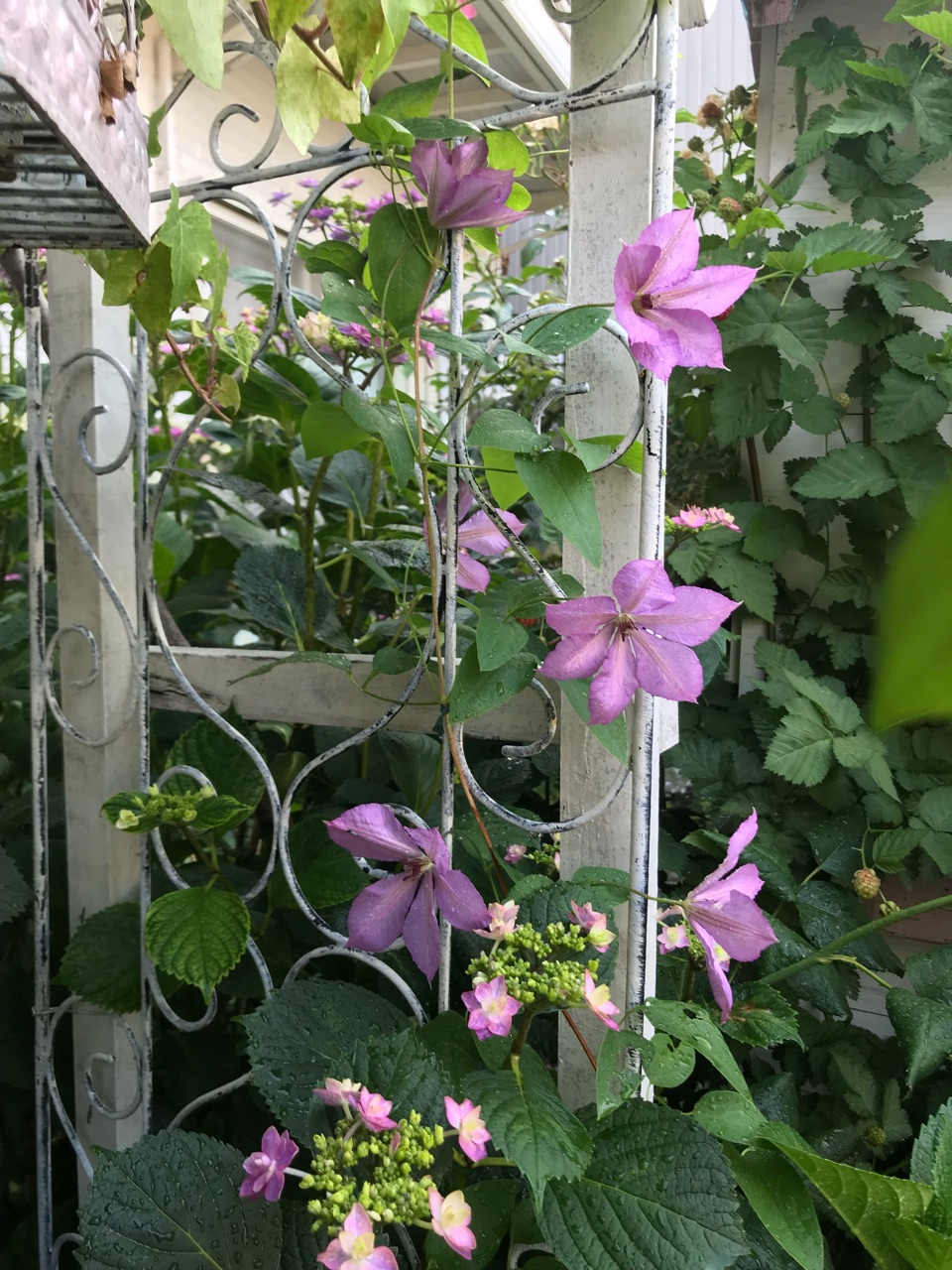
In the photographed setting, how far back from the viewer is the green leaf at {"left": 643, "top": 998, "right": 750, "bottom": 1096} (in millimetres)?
657

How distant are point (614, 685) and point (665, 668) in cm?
4

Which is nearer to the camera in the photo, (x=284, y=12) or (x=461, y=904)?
(x=284, y=12)

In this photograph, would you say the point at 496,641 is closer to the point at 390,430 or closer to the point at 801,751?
the point at 390,430

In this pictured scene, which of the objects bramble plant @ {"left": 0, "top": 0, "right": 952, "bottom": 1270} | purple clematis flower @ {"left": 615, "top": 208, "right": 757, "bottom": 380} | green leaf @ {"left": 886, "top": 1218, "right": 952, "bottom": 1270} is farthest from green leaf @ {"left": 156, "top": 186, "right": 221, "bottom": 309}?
green leaf @ {"left": 886, "top": 1218, "right": 952, "bottom": 1270}

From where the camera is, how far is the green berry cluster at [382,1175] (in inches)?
21.9

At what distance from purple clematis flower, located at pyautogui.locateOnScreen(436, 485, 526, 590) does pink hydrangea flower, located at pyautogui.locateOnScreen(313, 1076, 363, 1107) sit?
38cm

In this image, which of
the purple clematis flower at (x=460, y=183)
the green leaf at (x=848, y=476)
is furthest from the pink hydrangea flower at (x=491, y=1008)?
the green leaf at (x=848, y=476)

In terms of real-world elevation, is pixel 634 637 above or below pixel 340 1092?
above

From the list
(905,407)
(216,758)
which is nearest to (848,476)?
(905,407)

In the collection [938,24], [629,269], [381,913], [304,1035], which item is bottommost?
[304,1035]

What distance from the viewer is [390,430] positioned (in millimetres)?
717

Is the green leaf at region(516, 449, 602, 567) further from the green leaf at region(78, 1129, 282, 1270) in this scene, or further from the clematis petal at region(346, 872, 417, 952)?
the green leaf at region(78, 1129, 282, 1270)

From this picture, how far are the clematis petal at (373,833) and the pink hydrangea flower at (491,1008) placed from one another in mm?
122

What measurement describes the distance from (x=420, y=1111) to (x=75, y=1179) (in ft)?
2.54
